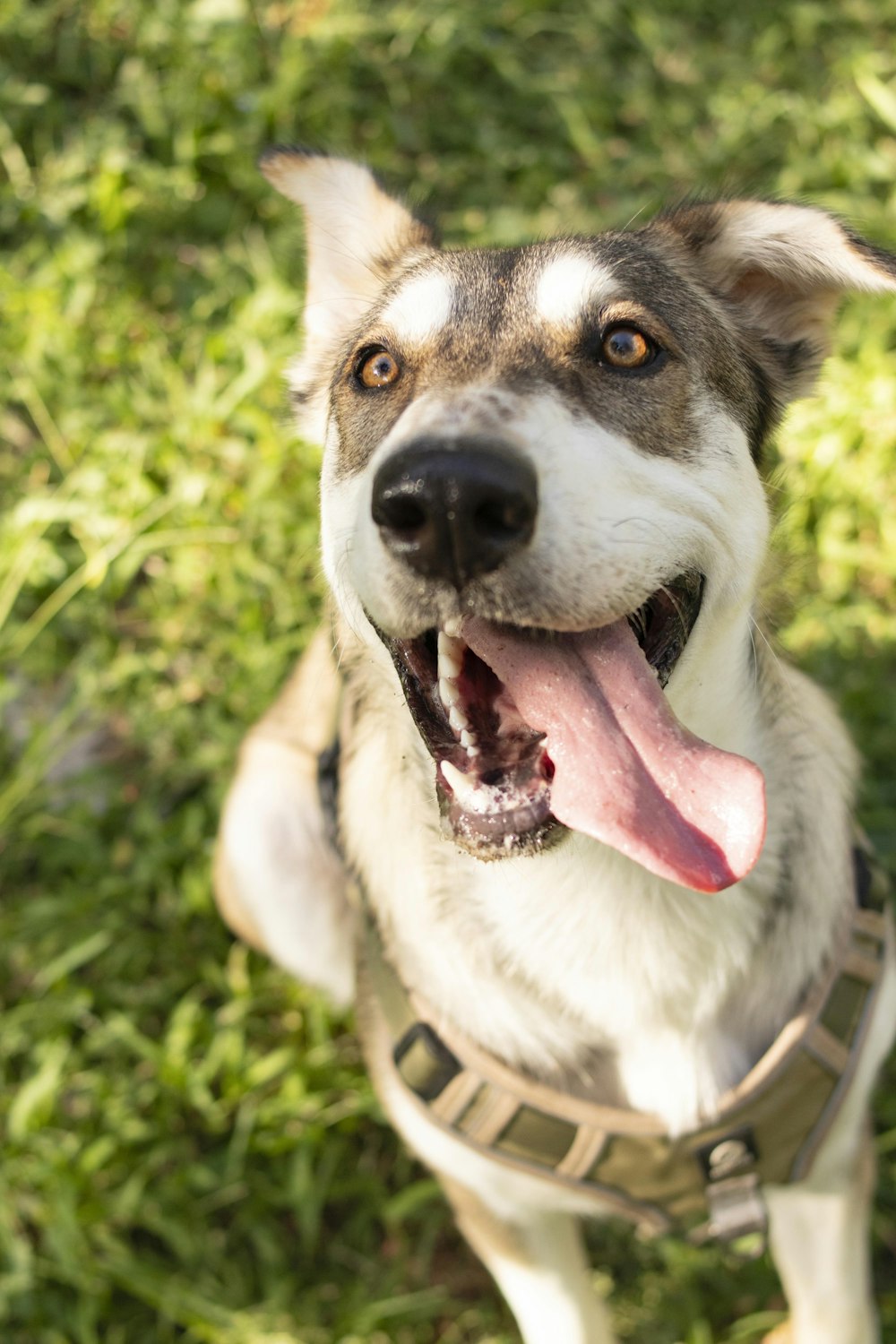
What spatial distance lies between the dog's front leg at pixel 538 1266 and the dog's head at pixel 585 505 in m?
1.19

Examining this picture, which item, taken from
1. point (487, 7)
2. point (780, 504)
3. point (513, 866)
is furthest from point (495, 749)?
point (487, 7)

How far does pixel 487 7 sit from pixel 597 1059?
16.3ft

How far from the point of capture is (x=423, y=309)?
2402 millimetres

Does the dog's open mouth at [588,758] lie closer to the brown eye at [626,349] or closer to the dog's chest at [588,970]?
the dog's chest at [588,970]

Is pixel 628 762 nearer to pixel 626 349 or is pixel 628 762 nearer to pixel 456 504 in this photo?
pixel 456 504

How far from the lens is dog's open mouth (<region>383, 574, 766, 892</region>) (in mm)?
2012

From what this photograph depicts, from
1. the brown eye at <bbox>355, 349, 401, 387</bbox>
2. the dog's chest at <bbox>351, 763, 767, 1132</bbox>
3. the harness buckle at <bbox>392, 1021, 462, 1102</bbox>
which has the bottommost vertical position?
the harness buckle at <bbox>392, 1021, 462, 1102</bbox>

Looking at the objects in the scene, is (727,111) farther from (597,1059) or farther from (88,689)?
(597,1059)

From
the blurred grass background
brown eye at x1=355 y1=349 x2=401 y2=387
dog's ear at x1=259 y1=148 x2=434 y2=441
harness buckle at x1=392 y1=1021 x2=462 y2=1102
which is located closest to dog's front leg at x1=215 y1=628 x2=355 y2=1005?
the blurred grass background

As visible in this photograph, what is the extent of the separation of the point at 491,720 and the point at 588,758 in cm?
22

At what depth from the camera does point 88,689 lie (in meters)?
4.44

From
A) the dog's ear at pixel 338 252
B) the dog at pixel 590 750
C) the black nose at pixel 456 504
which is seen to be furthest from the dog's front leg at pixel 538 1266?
the dog's ear at pixel 338 252

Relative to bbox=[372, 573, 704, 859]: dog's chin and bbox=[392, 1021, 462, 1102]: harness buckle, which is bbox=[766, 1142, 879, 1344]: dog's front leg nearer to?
bbox=[392, 1021, 462, 1102]: harness buckle

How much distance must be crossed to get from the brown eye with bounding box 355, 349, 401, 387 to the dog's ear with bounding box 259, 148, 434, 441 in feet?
1.31
